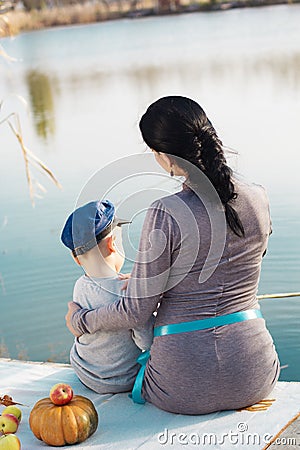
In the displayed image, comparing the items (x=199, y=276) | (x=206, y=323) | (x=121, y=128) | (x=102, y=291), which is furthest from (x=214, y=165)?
(x=121, y=128)

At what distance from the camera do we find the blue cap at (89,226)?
95.7 inches

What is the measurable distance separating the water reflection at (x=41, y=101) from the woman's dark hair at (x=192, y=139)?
6506 millimetres

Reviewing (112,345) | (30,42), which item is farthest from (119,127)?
(30,42)

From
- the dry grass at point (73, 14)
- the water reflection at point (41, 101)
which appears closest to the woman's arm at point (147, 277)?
the water reflection at point (41, 101)

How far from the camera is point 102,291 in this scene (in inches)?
96.6

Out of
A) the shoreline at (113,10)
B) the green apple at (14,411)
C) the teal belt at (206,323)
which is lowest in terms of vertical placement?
the shoreline at (113,10)

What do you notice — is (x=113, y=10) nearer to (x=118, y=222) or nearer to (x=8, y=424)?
(x=118, y=222)

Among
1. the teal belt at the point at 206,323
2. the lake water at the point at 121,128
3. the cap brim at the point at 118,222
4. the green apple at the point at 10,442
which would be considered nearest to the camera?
the green apple at the point at 10,442

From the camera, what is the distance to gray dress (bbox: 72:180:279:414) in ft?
7.25

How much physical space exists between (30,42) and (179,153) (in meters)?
18.1

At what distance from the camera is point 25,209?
19.3 ft

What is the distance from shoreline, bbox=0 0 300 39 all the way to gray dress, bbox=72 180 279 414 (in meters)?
20.3

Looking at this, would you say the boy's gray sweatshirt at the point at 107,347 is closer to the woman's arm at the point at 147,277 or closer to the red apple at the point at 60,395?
the woman's arm at the point at 147,277

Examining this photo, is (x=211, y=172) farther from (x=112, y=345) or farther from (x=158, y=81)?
(x=158, y=81)
